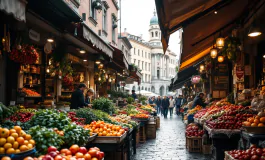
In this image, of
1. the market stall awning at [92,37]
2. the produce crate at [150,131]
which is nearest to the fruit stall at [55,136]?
the market stall awning at [92,37]

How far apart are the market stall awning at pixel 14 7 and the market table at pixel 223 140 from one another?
184 inches

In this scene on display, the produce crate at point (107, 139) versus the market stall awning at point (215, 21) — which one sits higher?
the market stall awning at point (215, 21)

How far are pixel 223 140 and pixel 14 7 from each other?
509 cm

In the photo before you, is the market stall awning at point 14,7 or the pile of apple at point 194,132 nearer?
the market stall awning at point 14,7

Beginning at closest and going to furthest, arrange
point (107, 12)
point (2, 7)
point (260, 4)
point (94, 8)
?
point (2, 7) → point (260, 4) → point (94, 8) → point (107, 12)

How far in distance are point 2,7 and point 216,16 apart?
6388mm

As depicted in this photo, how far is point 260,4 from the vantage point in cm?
726

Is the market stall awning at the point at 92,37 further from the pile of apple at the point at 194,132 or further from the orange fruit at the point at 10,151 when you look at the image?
the orange fruit at the point at 10,151

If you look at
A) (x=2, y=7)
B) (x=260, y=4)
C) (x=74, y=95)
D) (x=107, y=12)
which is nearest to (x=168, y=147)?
(x=74, y=95)

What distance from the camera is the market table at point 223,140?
675cm

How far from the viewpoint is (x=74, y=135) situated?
470 cm

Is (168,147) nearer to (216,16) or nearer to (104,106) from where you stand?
(104,106)

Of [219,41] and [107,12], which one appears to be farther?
[107,12]

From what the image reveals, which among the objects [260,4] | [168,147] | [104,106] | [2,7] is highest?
[260,4]
